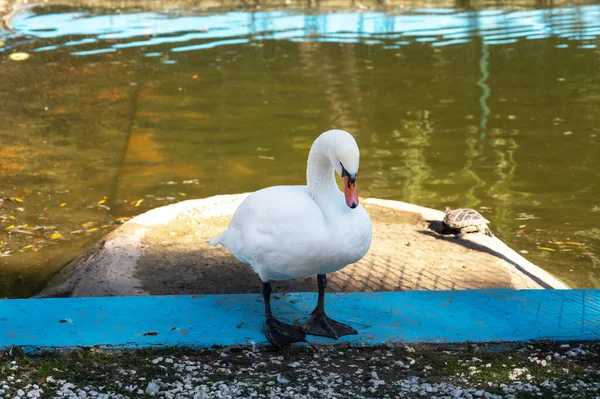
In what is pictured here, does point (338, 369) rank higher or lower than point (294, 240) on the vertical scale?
lower

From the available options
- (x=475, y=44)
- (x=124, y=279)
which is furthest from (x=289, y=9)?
(x=124, y=279)

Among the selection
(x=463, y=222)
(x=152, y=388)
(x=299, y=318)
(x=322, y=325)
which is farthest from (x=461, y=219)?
(x=152, y=388)

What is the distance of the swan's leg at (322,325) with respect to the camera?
14.6 ft

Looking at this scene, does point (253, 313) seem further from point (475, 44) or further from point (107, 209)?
point (475, 44)

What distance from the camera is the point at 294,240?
4.01 m

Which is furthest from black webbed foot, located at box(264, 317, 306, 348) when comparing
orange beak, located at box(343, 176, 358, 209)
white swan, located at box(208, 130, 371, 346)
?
orange beak, located at box(343, 176, 358, 209)

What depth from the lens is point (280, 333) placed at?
14.4 feet

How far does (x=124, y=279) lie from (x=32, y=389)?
180 centimetres

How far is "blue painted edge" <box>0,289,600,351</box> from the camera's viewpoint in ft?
14.5

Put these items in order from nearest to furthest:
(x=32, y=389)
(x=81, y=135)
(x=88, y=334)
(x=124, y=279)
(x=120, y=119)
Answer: (x=32, y=389), (x=88, y=334), (x=124, y=279), (x=81, y=135), (x=120, y=119)

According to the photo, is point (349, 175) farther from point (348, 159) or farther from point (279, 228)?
point (279, 228)

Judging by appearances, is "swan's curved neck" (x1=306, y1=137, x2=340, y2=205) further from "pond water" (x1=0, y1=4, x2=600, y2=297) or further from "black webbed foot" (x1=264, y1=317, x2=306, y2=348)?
"pond water" (x1=0, y1=4, x2=600, y2=297)

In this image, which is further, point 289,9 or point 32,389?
point 289,9

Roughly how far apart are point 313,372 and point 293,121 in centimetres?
720
